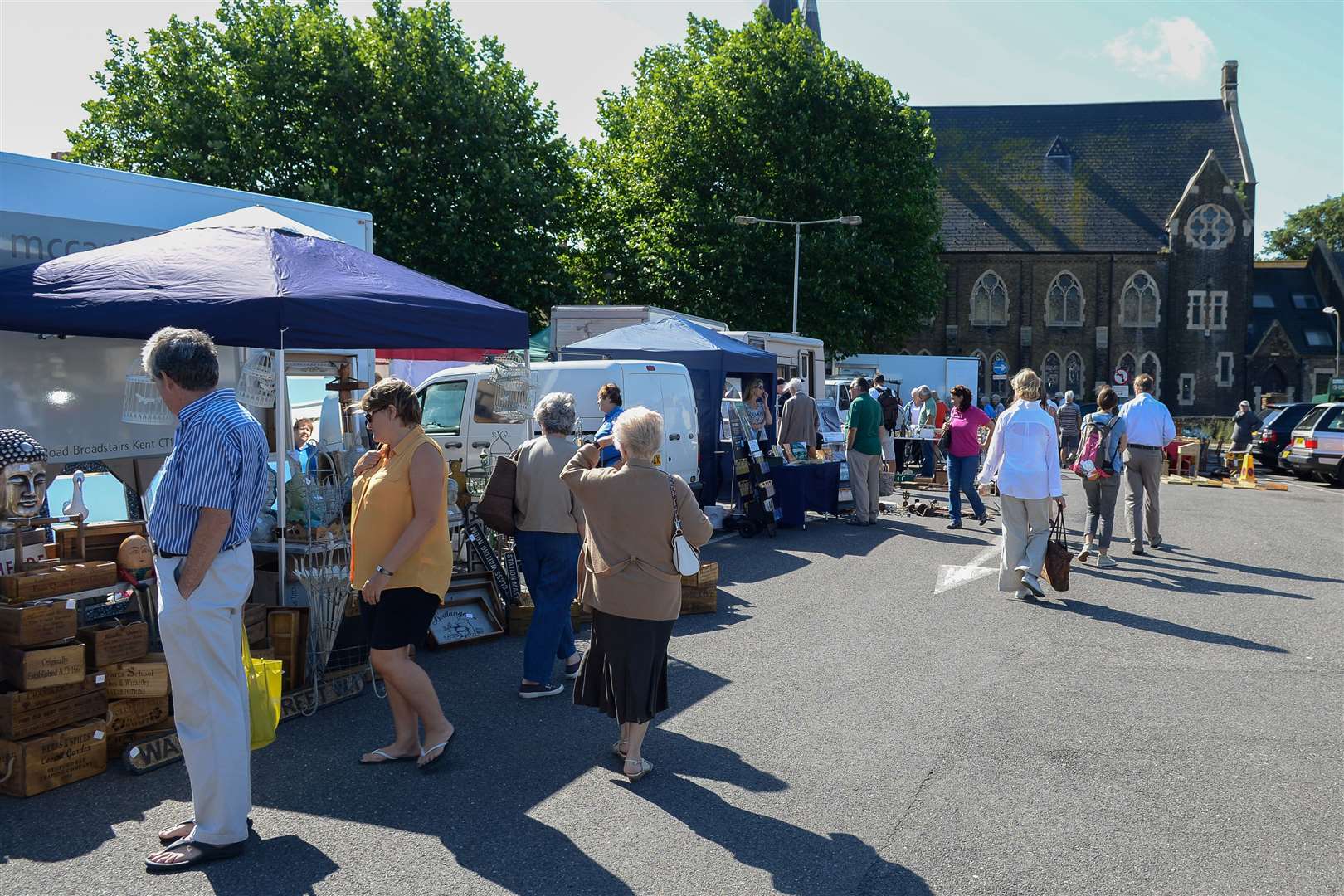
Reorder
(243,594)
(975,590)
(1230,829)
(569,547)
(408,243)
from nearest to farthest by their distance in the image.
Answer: (243,594)
(1230,829)
(569,547)
(975,590)
(408,243)

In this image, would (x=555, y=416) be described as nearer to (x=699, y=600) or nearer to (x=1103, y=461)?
(x=699, y=600)

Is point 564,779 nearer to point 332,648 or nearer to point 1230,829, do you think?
point 332,648

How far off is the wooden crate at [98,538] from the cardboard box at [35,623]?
69 cm

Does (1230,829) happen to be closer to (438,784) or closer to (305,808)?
(438,784)

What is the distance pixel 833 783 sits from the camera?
209 inches

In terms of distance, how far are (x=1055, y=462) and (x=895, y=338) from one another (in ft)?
95.4

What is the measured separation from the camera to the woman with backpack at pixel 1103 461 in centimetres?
1180

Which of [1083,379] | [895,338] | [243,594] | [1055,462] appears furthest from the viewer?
[1083,379]

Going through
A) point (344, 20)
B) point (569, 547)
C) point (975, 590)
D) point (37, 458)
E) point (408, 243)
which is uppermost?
point (344, 20)

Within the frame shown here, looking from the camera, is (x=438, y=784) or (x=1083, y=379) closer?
(x=438, y=784)

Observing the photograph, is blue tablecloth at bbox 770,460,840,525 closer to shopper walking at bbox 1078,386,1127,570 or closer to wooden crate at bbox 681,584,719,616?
shopper walking at bbox 1078,386,1127,570

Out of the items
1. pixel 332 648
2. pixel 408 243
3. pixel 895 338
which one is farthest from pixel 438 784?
pixel 895 338

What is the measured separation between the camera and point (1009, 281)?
59.8 metres

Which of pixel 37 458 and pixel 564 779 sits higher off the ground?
pixel 37 458
